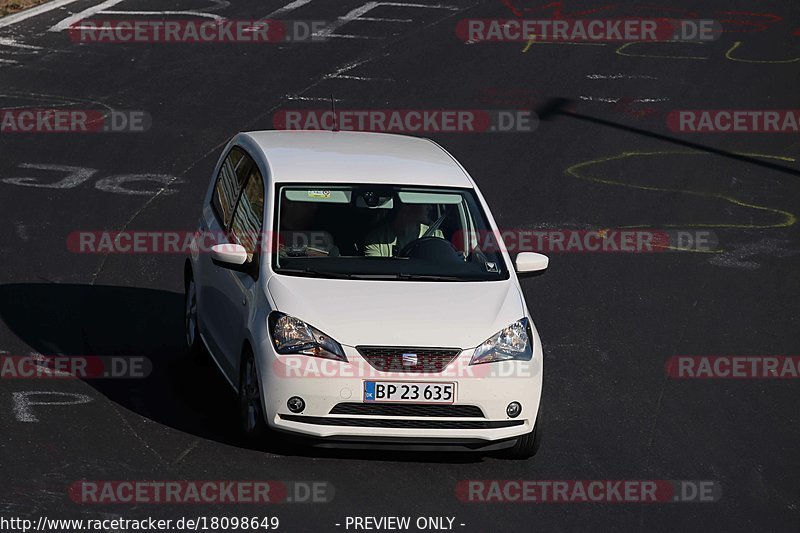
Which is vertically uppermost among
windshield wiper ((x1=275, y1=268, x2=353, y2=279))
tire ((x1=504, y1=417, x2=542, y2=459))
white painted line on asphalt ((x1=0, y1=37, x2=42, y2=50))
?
white painted line on asphalt ((x1=0, y1=37, x2=42, y2=50))

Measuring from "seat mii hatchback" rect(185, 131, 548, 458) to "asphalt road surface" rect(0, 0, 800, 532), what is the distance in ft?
1.18

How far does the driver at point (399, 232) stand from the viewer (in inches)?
384

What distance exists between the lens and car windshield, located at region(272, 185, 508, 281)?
9.29m

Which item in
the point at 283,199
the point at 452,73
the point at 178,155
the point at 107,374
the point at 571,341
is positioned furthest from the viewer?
the point at 452,73

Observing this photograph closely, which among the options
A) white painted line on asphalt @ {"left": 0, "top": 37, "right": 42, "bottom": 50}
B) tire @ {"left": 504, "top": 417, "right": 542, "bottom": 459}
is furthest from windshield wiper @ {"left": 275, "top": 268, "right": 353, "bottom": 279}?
white painted line on asphalt @ {"left": 0, "top": 37, "right": 42, "bottom": 50}

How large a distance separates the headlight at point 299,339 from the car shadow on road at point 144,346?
555 mm

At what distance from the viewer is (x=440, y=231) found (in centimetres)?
993

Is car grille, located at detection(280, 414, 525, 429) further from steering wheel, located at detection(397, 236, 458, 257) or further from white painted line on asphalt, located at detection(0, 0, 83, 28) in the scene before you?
white painted line on asphalt, located at detection(0, 0, 83, 28)

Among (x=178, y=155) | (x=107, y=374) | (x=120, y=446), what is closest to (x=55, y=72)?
(x=178, y=155)

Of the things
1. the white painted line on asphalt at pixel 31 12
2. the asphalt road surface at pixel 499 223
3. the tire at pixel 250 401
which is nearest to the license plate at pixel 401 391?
the asphalt road surface at pixel 499 223

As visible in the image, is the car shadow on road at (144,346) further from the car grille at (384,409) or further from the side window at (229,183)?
the side window at (229,183)

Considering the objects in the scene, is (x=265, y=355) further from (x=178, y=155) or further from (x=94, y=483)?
(x=178, y=155)

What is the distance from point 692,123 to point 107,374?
1189 centimetres

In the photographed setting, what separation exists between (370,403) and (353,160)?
2226 millimetres
